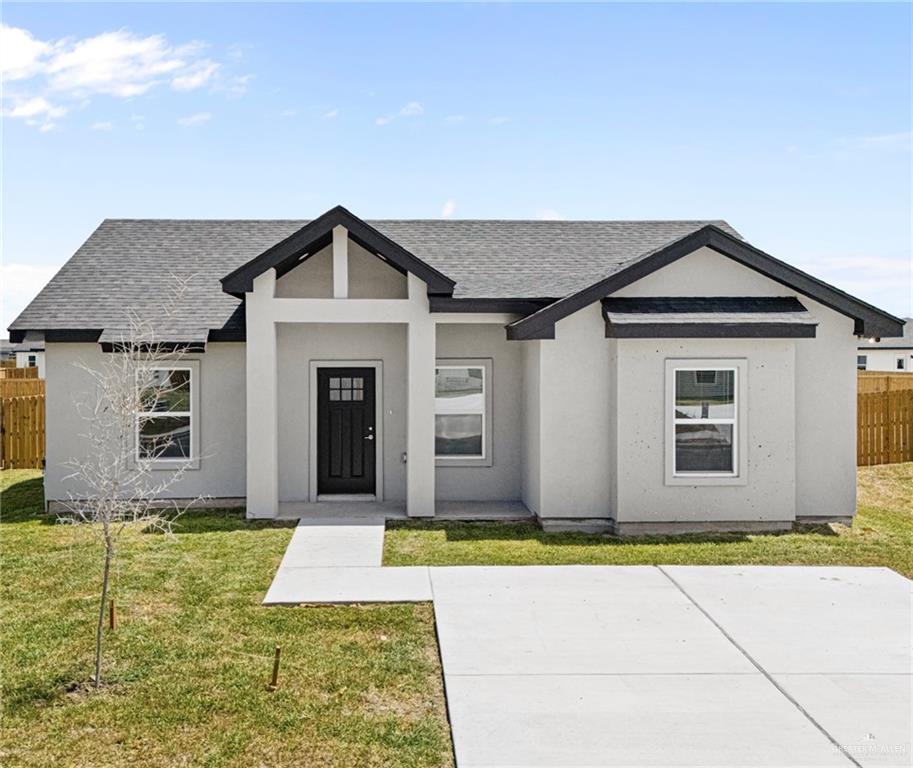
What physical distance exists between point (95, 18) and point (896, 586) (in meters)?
11.8

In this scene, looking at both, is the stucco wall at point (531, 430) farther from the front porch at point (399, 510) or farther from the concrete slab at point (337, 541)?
the concrete slab at point (337, 541)

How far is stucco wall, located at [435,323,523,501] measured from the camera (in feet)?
44.4

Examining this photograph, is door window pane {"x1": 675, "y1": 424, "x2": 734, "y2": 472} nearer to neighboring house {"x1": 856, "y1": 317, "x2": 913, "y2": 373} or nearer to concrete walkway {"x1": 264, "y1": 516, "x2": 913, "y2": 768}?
concrete walkway {"x1": 264, "y1": 516, "x2": 913, "y2": 768}

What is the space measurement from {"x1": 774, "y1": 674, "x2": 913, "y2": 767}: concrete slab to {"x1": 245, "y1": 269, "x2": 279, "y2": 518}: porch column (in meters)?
8.08

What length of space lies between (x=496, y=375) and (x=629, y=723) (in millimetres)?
8414

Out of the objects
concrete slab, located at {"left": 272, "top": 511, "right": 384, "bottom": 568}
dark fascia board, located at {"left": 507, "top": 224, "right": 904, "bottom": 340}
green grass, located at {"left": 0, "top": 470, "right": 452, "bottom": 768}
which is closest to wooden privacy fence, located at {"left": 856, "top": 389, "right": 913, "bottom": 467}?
dark fascia board, located at {"left": 507, "top": 224, "right": 904, "bottom": 340}

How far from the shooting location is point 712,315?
37.0 feet

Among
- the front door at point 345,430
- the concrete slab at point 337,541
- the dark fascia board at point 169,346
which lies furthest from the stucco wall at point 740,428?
the dark fascia board at point 169,346

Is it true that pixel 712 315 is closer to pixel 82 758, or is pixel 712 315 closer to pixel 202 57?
pixel 202 57

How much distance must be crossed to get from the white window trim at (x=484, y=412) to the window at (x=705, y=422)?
130 inches

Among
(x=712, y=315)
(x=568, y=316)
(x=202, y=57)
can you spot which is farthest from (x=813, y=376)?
(x=202, y=57)

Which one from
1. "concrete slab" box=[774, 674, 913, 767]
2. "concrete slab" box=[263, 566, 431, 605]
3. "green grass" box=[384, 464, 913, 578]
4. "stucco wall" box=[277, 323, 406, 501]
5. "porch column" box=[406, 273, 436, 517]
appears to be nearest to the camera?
"concrete slab" box=[774, 674, 913, 767]

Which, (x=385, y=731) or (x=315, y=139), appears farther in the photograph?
(x=315, y=139)

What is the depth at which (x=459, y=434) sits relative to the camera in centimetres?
1362
